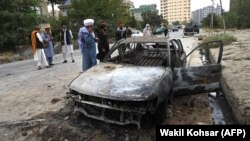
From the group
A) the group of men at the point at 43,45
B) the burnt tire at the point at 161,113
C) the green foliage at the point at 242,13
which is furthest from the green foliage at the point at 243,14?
the burnt tire at the point at 161,113

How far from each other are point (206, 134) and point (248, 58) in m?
8.05

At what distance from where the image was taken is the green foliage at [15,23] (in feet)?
74.0

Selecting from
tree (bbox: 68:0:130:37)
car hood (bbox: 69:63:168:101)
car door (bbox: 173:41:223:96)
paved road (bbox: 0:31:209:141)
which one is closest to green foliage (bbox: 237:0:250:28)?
tree (bbox: 68:0:130:37)

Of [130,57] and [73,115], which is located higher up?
[130,57]

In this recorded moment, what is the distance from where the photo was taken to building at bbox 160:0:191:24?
157 meters

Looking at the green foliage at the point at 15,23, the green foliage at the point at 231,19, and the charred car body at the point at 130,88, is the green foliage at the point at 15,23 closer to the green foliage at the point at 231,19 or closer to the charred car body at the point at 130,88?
the charred car body at the point at 130,88

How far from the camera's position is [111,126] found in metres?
5.95

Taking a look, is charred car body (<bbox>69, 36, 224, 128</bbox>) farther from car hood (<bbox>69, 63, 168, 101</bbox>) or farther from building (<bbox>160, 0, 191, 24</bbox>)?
building (<bbox>160, 0, 191, 24</bbox>)

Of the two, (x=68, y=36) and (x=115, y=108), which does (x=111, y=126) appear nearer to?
(x=115, y=108)

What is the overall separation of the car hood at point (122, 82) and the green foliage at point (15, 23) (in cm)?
1714

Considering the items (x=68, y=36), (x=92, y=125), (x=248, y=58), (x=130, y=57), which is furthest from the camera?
(x=68, y=36)

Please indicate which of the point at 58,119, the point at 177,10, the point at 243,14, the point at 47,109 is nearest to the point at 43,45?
the point at 47,109

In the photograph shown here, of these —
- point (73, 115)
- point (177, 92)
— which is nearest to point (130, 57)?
point (177, 92)

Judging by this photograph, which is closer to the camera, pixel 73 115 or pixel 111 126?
pixel 111 126
